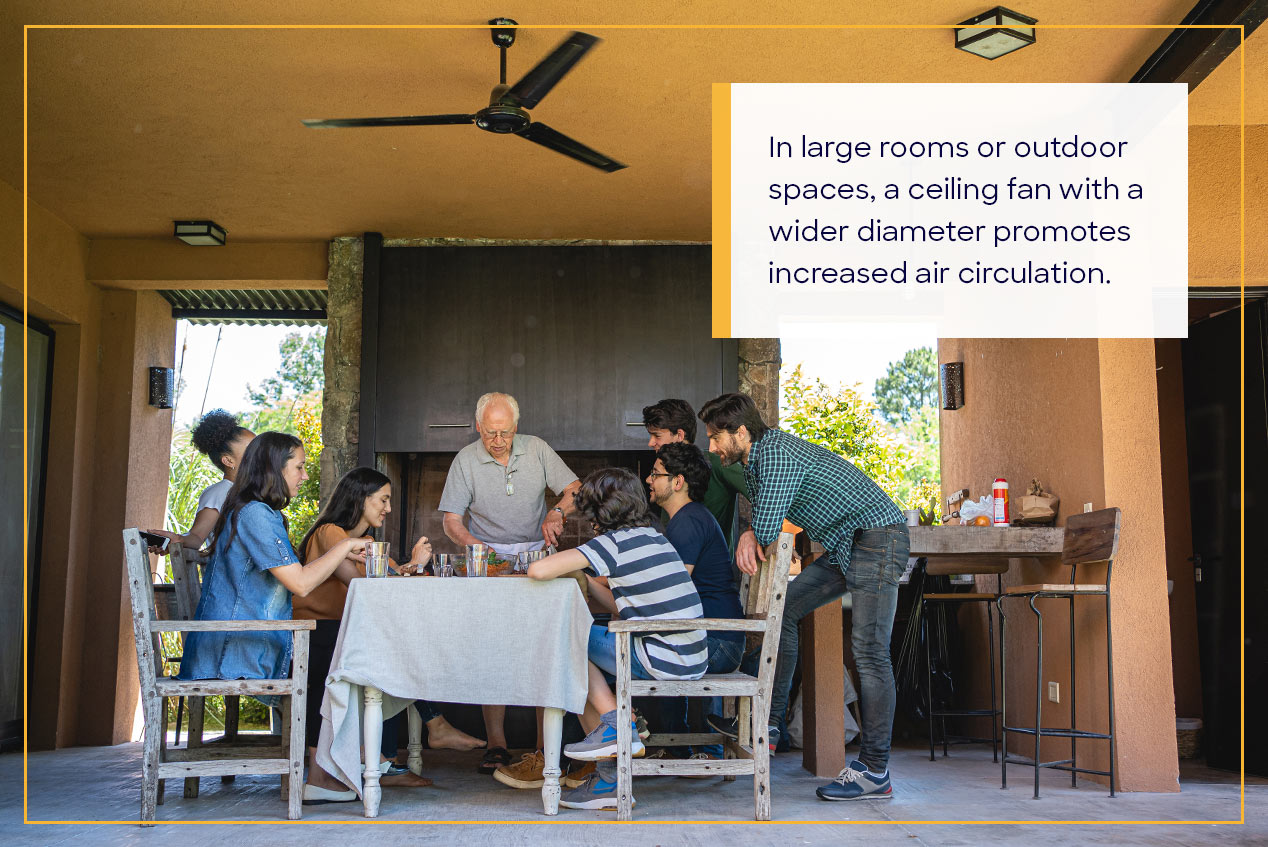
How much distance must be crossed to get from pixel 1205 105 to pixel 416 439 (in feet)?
12.9

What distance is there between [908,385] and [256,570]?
23171 millimetres

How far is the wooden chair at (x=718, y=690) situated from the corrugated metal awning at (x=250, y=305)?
4.06 meters

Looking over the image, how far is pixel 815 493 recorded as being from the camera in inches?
143

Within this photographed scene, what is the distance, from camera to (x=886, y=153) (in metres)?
4.70

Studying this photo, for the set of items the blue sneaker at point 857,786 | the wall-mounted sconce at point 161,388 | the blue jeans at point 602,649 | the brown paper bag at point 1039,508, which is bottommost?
the blue sneaker at point 857,786

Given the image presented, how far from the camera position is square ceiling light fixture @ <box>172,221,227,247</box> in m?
5.61

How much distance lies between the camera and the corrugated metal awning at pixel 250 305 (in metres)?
6.55

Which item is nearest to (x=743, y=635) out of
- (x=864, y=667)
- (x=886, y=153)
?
(x=864, y=667)

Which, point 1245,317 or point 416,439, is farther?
point 416,439

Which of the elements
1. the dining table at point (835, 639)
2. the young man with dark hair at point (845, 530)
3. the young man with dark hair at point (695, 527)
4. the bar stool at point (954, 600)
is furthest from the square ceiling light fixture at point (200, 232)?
the bar stool at point (954, 600)

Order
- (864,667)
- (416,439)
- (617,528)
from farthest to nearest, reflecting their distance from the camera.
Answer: (416,439)
(864,667)
(617,528)

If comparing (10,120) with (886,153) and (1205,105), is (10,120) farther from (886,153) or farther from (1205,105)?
(1205,105)

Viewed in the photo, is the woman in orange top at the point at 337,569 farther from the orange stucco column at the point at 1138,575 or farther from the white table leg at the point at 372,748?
the orange stucco column at the point at 1138,575

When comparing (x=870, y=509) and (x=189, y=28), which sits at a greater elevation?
(x=189, y=28)
